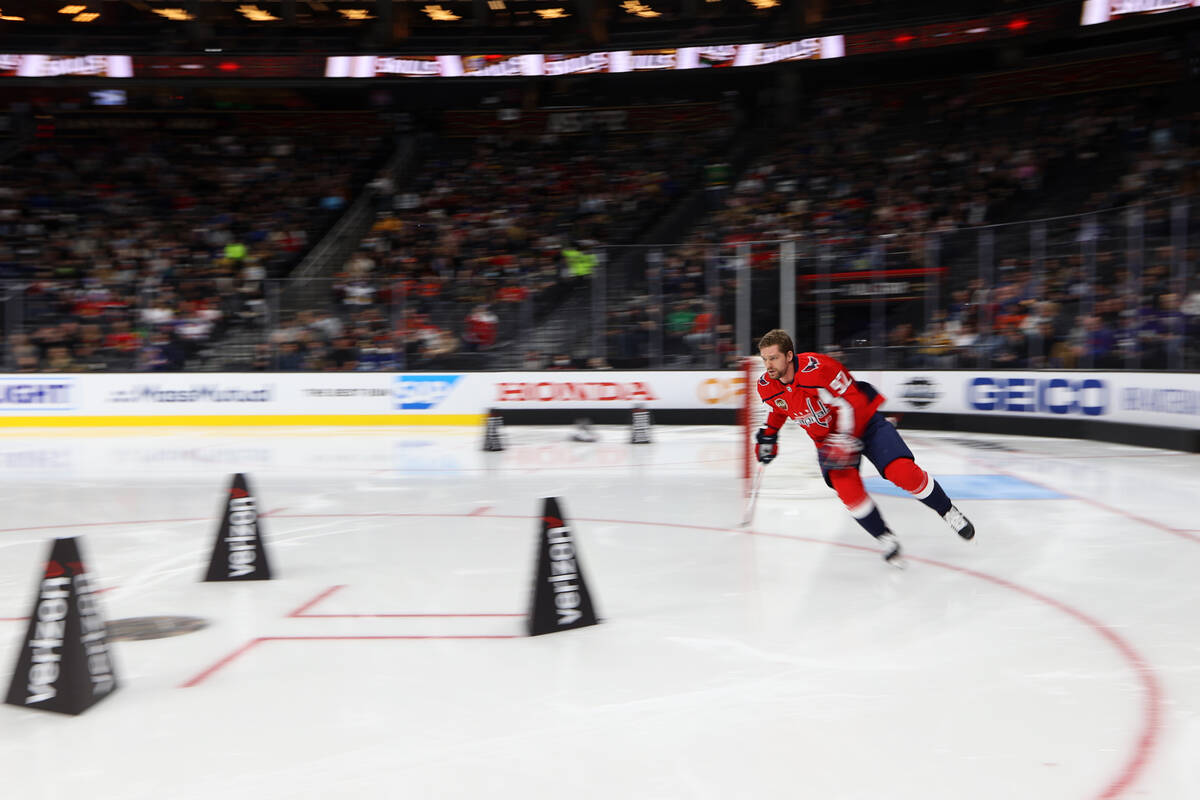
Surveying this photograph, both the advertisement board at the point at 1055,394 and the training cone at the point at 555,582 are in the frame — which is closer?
the training cone at the point at 555,582

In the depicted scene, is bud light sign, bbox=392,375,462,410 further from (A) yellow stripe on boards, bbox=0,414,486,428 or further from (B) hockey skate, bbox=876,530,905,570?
(B) hockey skate, bbox=876,530,905,570

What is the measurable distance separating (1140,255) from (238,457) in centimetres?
1248

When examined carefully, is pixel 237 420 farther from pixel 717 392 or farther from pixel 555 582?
pixel 555 582

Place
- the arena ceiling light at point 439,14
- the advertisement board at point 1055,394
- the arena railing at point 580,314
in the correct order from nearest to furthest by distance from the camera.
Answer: the advertisement board at point 1055,394 → the arena railing at point 580,314 → the arena ceiling light at point 439,14

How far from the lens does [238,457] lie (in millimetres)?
13336

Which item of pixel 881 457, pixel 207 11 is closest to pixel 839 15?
pixel 207 11

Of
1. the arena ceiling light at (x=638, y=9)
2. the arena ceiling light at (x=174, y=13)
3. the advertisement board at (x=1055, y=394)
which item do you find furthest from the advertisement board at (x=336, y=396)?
the arena ceiling light at (x=638, y=9)

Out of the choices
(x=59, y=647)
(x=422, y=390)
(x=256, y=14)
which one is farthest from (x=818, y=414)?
(x=256, y=14)

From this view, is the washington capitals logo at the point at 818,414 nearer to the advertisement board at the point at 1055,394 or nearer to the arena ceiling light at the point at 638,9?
the advertisement board at the point at 1055,394

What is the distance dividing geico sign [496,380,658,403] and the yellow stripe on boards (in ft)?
2.40

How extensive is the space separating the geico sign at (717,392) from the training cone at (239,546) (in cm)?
1273

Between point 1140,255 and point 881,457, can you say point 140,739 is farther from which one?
point 1140,255

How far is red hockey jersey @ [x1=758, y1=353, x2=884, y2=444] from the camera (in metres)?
6.01

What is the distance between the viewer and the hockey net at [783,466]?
362 inches
